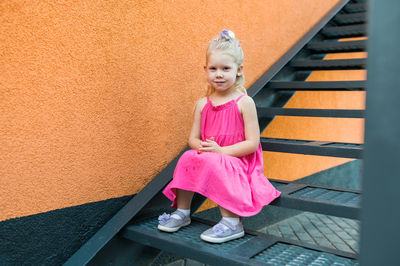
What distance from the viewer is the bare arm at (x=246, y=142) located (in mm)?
1985

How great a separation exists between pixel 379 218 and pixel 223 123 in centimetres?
154

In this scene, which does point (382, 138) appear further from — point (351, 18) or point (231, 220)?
point (351, 18)

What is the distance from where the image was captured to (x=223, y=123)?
6.88ft

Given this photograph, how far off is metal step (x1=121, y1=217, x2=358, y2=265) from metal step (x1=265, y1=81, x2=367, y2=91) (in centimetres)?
141

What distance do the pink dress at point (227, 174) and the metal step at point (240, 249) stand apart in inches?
6.0

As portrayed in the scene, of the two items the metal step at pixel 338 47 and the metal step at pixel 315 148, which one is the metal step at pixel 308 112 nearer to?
the metal step at pixel 315 148

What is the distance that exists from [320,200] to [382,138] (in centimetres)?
135

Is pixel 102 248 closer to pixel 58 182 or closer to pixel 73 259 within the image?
pixel 73 259

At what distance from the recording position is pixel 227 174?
1.84m

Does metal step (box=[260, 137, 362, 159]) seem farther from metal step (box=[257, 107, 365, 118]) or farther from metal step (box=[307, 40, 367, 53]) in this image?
metal step (box=[307, 40, 367, 53])

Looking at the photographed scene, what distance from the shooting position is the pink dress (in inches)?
72.0

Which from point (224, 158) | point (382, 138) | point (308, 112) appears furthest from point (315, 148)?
point (382, 138)

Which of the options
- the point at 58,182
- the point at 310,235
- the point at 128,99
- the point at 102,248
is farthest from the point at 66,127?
the point at 310,235

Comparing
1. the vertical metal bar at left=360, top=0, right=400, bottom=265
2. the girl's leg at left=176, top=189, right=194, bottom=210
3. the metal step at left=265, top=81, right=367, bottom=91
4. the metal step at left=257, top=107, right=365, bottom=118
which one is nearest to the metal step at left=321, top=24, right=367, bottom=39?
the metal step at left=265, top=81, right=367, bottom=91
